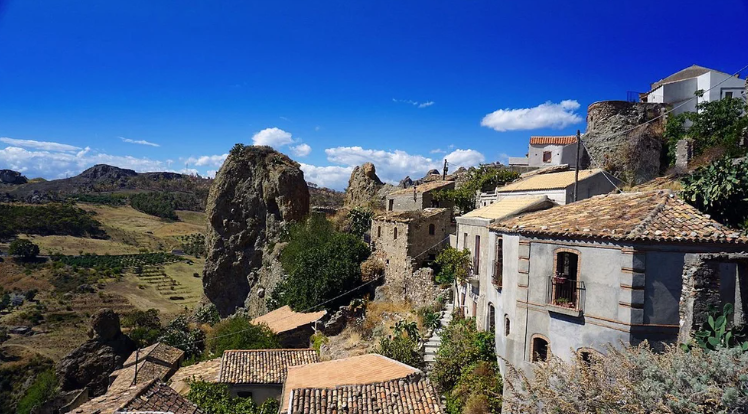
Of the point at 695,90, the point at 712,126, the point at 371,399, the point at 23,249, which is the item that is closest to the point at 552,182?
the point at 712,126

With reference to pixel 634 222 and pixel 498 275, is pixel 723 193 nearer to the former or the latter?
pixel 634 222

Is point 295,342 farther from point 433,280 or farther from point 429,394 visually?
point 429,394

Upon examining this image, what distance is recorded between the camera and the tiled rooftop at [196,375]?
22.9 metres

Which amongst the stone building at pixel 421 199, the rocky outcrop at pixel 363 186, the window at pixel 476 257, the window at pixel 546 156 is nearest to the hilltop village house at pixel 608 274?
the window at pixel 476 257

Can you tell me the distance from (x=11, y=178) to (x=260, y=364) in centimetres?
18225

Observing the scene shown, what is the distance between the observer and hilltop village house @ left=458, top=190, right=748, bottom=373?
1138 cm

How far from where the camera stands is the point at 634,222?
39.7 feet

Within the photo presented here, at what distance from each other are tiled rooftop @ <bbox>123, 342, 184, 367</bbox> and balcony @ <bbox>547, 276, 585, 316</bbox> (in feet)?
82.9

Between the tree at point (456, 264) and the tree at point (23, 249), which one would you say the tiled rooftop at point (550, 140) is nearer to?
the tree at point (456, 264)

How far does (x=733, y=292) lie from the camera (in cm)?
1050

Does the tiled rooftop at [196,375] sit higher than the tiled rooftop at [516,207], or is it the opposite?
the tiled rooftop at [516,207]

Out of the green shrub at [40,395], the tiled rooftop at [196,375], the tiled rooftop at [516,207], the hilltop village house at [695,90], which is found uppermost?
the hilltop village house at [695,90]

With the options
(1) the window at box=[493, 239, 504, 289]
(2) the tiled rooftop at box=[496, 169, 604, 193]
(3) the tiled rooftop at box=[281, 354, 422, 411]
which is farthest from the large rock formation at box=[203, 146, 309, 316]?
(1) the window at box=[493, 239, 504, 289]

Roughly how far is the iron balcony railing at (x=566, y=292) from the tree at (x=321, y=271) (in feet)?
64.4
